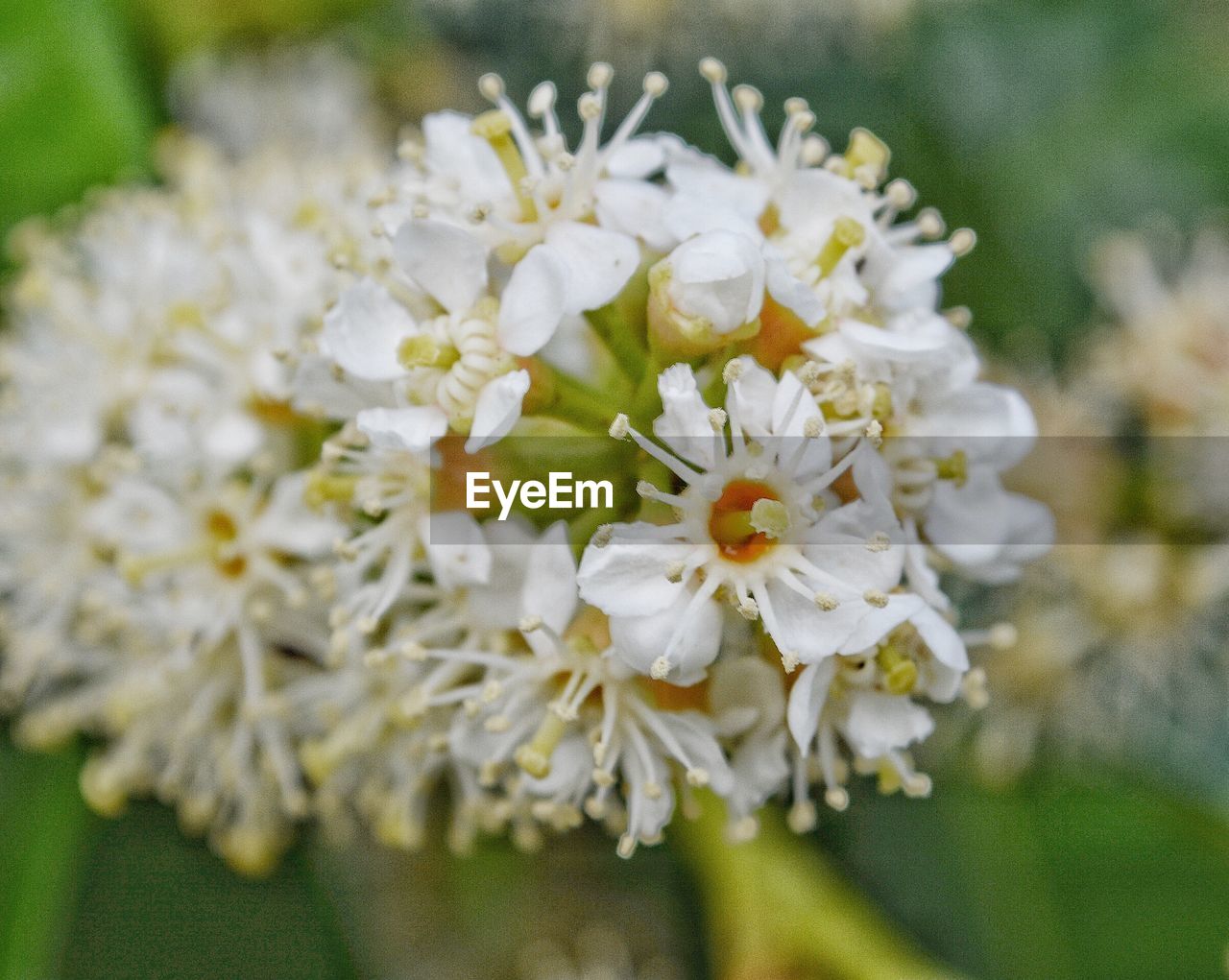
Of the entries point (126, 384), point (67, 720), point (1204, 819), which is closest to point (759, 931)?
point (1204, 819)

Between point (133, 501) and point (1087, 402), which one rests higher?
point (133, 501)

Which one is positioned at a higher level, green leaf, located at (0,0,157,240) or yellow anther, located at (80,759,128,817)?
green leaf, located at (0,0,157,240)

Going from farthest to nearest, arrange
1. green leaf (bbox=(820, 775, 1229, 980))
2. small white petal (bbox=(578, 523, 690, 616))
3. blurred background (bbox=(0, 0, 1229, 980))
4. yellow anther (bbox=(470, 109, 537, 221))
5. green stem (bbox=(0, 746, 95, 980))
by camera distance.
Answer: green leaf (bbox=(820, 775, 1229, 980))
blurred background (bbox=(0, 0, 1229, 980))
green stem (bbox=(0, 746, 95, 980))
yellow anther (bbox=(470, 109, 537, 221))
small white petal (bbox=(578, 523, 690, 616))

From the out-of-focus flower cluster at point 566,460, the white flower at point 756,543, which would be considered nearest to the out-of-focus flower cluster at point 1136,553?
the out-of-focus flower cluster at point 566,460

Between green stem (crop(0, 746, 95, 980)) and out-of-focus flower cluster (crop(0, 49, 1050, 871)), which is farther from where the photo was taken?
green stem (crop(0, 746, 95, 980))

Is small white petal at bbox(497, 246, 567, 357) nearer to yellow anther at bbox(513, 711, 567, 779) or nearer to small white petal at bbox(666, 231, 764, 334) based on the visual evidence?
small white petal at bbox(666, 231, 764, 334)

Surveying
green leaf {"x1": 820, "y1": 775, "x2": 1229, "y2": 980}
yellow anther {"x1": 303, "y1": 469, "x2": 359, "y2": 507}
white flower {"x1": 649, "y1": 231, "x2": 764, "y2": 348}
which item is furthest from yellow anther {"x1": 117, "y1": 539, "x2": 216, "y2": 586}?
green leaf {"x1": 820, "y1": 775, "x2": 1229, "y2": 980}

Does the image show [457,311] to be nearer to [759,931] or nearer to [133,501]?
[133,501]

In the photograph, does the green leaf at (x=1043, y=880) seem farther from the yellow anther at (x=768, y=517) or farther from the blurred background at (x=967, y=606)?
the yellow anther at (x=768, y=517)
